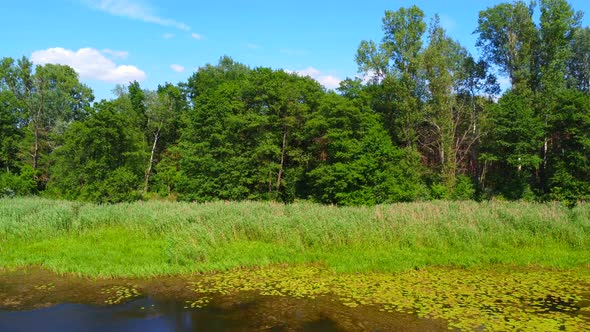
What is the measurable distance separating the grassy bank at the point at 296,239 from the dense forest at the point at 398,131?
15375 millimetres

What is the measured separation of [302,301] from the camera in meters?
10.8

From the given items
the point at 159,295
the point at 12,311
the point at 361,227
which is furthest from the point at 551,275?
the point at 12,311

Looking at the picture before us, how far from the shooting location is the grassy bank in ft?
46.1

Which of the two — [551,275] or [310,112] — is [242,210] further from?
[310,112]

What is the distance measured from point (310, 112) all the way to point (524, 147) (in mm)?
18407

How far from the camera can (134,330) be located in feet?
30.5

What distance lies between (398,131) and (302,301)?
31937 mm

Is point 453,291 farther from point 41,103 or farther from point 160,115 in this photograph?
point 41,103

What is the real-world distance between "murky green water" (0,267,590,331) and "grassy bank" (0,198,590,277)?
934mm

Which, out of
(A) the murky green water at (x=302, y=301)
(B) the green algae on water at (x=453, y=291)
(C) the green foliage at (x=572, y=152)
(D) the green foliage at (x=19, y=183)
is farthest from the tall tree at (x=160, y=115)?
(C) the green foliage at (x=572, y=152)

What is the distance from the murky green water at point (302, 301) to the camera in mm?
9328

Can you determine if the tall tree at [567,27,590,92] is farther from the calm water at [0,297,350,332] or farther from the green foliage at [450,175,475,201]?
the calm water at [0,297,350,332]

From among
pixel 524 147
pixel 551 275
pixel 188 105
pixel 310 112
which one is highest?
pixel 188 105

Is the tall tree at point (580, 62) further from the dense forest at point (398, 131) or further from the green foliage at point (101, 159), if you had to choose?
the green foliage at point (101, 159)
